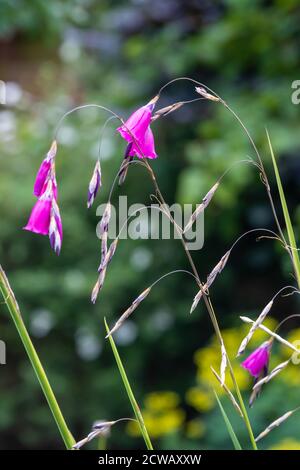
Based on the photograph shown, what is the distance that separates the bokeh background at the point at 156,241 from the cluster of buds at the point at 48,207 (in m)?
1.79

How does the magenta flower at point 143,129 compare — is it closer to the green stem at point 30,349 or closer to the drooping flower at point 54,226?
the drooping flower at point 54,226

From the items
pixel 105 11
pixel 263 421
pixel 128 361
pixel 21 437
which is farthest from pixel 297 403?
pixel 105 11

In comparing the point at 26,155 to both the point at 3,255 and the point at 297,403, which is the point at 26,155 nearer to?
the point at 3,255

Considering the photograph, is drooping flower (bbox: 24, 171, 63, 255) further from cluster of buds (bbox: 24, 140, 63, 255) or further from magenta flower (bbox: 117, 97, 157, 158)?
magenta flower (bbox: 117, 97, 157, 158)

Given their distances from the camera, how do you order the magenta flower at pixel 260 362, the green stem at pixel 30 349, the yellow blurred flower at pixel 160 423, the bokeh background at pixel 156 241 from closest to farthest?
the green stem at pixel 30 349 < the magenta flower at pixel 260 362 < the yellow blurred flower at pixel 160 423 < the bokeh background at pixel 156 241

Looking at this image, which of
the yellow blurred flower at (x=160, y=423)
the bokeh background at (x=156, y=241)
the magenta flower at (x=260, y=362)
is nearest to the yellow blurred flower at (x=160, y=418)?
the yellow blurred flower at (x=160, y=423)

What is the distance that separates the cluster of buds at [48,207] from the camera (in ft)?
2.69

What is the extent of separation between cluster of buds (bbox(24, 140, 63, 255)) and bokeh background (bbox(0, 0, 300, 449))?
1790mm

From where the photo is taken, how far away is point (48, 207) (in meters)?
0.83

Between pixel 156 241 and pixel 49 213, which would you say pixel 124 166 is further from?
pixel 156 241

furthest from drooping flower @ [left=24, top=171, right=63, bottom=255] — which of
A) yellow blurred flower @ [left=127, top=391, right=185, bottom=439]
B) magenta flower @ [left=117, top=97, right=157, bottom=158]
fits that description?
yellow blurred flower @ [left=127, top=391, right=185, bottom=439]

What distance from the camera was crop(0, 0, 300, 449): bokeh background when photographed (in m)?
2.86

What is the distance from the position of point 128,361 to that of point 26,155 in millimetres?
A: 1070
